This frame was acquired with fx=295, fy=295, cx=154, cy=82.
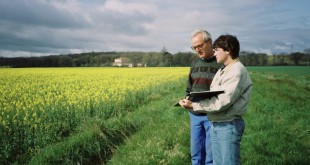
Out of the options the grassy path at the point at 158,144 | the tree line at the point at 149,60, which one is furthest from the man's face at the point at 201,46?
the tree line at the point at 149,60

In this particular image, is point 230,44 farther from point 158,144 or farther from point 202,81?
point 158,144

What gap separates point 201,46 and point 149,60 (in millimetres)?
80591

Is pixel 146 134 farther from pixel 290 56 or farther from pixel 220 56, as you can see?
pixel 290 56

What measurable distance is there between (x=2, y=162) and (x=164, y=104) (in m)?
6.51

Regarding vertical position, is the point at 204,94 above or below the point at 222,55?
below

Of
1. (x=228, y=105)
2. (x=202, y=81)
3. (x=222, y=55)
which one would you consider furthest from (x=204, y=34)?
(x=228, y=105)

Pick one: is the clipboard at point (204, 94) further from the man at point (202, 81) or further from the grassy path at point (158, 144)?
the grassy path at point (158, 144)

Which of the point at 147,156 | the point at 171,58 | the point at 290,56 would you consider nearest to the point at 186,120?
the point at 147,156

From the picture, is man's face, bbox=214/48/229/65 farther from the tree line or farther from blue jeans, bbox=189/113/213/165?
the tree line

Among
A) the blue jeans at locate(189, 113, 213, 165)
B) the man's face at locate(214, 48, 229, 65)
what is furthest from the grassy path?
the man's face at locate(214, 48, 229, 65)

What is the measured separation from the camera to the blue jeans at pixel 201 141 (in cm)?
415

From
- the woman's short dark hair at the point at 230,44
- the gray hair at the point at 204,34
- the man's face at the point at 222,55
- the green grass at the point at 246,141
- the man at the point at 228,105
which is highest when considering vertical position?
the gray hair at the point at 204,34

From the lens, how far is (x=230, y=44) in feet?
10.5

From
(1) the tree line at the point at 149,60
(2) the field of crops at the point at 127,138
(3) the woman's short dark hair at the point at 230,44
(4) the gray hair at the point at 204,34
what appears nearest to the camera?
(3) the woman's short dark hair at the point at 230,44
